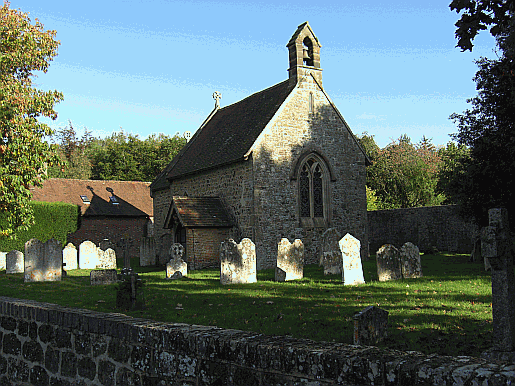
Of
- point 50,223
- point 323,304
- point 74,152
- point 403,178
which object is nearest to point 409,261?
point 323,304

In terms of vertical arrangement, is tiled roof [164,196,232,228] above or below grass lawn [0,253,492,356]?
above

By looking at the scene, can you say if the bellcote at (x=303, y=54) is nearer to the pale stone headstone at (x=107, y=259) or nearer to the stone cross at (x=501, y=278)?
the pale stone headstone at (x=107, y=259)

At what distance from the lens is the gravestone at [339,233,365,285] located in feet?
42.3

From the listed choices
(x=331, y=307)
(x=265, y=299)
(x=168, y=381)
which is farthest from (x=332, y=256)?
(x=168, y=381)

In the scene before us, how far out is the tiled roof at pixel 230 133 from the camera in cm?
2244

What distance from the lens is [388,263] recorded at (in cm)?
1353

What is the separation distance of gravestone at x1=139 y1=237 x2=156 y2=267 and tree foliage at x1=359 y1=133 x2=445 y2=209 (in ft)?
63.3

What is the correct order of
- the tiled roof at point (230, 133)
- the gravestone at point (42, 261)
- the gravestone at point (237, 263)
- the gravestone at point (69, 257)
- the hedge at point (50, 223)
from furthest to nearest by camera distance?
the hedge at point (50, 223)
the gravestone at point (69, 257)
the tiled roof at point (230, 133)
the gravestone at point (42, 261)
the gravestone at point (237, 263)

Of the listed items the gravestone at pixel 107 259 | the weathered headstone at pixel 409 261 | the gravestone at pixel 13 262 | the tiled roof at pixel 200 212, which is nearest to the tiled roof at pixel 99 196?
the gravestone at pixel 107 259

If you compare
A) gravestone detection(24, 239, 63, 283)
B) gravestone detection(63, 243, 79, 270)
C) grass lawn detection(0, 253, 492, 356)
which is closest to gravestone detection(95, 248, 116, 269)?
gravestone detection(63, 243, 79, 270)

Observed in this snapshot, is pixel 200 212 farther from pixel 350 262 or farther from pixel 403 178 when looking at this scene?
pixel 403 178

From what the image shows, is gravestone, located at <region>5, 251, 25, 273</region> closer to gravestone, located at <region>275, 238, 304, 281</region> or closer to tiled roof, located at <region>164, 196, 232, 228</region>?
tiled roof, located at <region>164, 196, 232, 228</region>

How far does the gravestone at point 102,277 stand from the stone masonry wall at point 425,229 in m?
17.2

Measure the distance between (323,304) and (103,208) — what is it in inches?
1121
